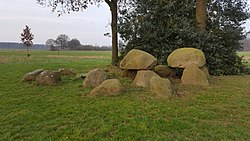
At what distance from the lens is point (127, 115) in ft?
18.1

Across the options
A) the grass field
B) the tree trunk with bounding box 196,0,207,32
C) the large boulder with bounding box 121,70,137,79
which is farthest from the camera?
the tree trunk with bounding box 196,0,207,32

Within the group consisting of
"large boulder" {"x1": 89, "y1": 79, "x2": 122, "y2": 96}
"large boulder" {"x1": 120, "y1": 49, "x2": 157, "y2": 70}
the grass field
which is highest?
"large boulder" {"x1": 120, "y1": 49, "x2": 157, "y2": 70}

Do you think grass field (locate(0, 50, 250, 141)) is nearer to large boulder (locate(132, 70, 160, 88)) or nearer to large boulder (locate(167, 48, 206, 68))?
large boulder (locate(132, 70, 160, 88))

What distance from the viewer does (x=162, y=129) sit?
4.78 meters

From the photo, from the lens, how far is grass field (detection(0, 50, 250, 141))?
4656 millimetres

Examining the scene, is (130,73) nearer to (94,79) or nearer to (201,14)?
(94,79)

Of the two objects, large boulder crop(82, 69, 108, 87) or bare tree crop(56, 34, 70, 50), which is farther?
bare tree crop(56, 34, 70, 50)

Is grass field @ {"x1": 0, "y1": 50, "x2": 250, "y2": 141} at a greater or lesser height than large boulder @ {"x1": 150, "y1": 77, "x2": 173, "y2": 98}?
lesser

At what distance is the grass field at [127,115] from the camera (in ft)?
15.3

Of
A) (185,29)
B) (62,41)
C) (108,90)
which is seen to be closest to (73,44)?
(62,41)

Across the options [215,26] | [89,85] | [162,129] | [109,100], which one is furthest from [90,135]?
[215,26]

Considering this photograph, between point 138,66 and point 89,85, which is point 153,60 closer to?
point 138,66

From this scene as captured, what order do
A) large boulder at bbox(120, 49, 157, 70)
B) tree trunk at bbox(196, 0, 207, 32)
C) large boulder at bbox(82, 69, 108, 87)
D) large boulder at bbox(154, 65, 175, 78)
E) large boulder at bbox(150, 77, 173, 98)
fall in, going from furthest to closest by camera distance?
tree trunk at bbox(196, 0, 207, 32) → large boulder at bbox(154, 65, 175, 78) → large boulder at bbox(120, 49, 157, 70) → large boulder at bbox(82, 69, 108, 87) → large boulder at bbox(150, 77, 173, 98)

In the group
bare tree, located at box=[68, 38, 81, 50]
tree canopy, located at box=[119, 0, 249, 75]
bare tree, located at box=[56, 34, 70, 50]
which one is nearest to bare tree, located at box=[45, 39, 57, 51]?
bare tree, located at box=[56, 34, 70, 50]
